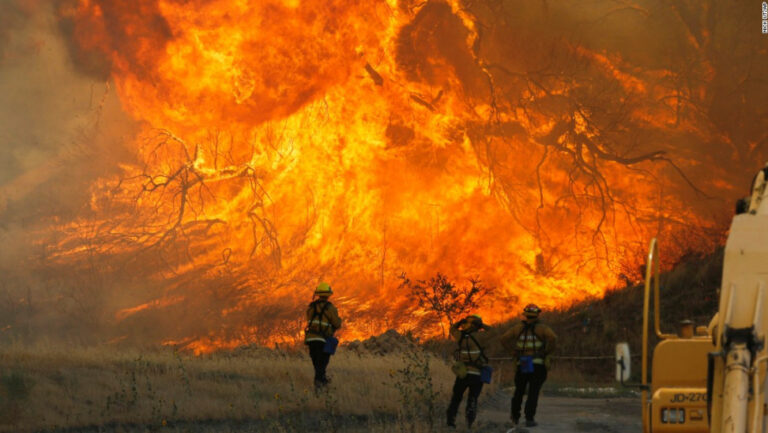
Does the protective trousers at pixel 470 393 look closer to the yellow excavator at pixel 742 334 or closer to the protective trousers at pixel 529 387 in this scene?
the protective trousers at pixel 529 387

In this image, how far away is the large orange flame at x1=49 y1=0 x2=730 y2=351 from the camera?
2019 inches

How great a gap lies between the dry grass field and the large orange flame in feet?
96.9

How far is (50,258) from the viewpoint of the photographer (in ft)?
177

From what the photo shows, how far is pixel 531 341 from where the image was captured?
15.0 meters

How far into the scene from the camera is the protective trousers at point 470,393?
15000 millimetres

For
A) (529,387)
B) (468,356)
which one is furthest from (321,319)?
(529,387)

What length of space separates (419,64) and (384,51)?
1.86 metres

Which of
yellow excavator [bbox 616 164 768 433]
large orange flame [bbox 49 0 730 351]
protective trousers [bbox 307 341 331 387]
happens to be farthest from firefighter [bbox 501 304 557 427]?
large orange flame [bbox 49 0 730 351]

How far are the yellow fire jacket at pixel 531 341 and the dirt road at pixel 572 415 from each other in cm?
116

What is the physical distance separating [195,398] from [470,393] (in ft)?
18.0

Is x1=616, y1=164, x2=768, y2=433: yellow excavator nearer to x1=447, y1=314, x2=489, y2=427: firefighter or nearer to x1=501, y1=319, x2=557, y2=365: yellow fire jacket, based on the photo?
x1=447, y1=314, x2=489, y2=427: firefighter

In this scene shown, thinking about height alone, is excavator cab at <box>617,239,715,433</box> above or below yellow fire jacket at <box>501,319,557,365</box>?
below

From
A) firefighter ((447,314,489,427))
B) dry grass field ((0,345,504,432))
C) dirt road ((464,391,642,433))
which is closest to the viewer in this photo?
firefighter ((447,314,489,427))

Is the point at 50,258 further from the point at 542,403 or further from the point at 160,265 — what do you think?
the point at 542,403
